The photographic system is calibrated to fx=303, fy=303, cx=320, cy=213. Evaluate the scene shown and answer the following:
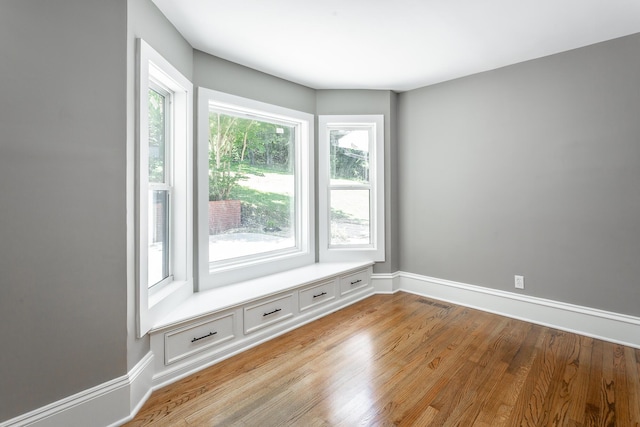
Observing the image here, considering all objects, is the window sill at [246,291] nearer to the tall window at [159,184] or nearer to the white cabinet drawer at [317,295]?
the white cabinet drawer at [317,295]

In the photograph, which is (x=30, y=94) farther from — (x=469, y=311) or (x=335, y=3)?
(x=469, y=311)

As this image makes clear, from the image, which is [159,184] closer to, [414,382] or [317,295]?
[317,295]

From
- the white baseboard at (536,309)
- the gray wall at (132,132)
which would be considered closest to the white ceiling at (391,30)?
the gray wall at (132,132)

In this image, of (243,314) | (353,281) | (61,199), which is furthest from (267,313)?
(61,199)

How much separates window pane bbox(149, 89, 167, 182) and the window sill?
98cm

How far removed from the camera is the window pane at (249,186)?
9.43 ft

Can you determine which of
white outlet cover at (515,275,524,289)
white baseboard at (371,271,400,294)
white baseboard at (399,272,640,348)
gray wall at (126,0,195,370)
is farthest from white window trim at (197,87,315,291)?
white outlet cover at (515,275,524,289)

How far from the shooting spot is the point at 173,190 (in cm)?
246

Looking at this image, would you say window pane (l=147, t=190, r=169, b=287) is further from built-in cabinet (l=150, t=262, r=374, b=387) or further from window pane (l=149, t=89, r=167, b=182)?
built-in cabinet (l=150, t=262, r=374, b=387)

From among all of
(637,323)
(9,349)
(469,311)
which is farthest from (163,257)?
(637,323)

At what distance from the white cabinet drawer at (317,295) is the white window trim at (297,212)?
463mm

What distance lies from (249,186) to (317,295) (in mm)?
1314

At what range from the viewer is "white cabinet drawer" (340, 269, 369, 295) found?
11.0ft

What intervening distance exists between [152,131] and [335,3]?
5.14 ft
